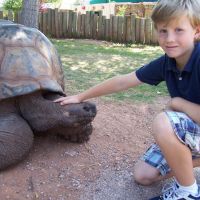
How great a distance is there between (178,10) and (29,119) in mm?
1333

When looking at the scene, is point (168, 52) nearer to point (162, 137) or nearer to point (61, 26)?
point (162, 137)

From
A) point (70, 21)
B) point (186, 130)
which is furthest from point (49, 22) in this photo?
point (186, 130)

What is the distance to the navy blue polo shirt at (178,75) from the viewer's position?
7.68 ft

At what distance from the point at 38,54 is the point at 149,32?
6.87 meters

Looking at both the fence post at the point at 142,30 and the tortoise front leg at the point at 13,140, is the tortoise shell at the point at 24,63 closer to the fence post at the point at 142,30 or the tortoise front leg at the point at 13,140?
the tortoise front leg at the point at 13,140

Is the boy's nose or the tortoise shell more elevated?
the boy's nose

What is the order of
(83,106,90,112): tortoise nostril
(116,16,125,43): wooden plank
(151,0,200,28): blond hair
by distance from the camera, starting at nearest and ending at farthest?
(151,0,200,28): blond hair → (83,106,90,112): tortoise nostril → (116,16,125,43): wooden plank

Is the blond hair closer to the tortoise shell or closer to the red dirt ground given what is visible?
the tortoise shell

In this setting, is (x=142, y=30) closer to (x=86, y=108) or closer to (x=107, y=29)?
(x=107, y=29)

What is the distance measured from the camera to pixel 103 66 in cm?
618

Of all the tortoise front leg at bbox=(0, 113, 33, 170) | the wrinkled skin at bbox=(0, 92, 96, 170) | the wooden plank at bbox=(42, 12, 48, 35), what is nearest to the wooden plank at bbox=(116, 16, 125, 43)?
the wooden plank at bbox=(42, 12, 48, 35)

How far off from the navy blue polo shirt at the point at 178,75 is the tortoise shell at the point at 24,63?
705mm

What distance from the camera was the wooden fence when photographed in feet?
31.8

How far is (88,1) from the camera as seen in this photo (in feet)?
59.6
